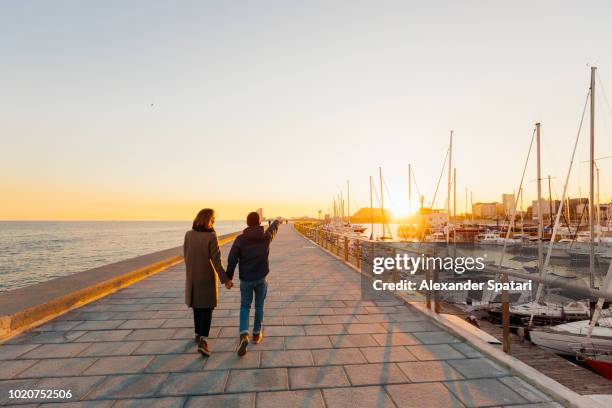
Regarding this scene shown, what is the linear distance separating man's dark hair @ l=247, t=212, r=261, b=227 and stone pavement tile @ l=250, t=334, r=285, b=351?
1.61 m

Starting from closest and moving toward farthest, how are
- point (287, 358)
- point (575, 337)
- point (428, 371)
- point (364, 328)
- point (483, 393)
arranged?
point (483, 393)
point (428, 371)
point (287, 358)
point (364, 328)
point (575, 337)

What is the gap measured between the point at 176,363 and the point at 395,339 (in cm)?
291

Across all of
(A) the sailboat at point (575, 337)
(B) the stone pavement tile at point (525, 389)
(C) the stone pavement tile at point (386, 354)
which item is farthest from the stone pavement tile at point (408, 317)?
(A) the sailboat at point (575, 337)

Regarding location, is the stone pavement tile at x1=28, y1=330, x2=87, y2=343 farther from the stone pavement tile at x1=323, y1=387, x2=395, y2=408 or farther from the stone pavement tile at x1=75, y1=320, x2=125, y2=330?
the stone pavement tile at x1=323, y1=387, x2=395, y2=408

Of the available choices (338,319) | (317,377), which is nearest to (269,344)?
(317,377)

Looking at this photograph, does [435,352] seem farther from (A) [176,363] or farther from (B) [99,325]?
(B) [99,325]

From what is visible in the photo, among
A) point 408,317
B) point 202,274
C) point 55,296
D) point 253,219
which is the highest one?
point 253,219

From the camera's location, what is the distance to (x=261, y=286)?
4.94 m

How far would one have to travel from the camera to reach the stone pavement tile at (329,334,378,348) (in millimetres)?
4781

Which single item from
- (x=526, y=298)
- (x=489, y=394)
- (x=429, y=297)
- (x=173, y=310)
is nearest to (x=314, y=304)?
(x=429, y=297)

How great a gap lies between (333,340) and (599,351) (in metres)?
10.3

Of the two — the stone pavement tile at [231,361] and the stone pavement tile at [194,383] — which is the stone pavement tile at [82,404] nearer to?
the stone pavement tile at [194,383]

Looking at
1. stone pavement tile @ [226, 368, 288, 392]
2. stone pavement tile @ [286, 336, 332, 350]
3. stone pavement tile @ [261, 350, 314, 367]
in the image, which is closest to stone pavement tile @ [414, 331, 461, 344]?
stone pavement tile @ [286, 336, 332, 350]

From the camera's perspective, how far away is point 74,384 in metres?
3.56
